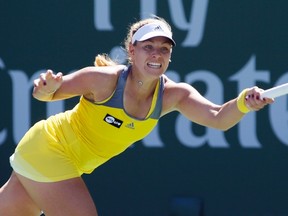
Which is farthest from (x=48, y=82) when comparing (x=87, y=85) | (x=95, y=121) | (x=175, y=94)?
(x=175, y=94)

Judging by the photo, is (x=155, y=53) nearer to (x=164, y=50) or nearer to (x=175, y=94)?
(x=164, y=50)

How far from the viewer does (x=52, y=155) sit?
452 centimetres

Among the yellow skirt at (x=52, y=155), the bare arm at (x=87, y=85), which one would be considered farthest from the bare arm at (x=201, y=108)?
the yellow skirt at (x=52, y=155)

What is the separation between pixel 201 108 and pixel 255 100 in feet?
1.63

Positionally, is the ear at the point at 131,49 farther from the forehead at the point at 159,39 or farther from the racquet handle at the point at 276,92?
the racquet handle at the point at 276,92

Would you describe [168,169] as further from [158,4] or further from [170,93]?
[170,93]

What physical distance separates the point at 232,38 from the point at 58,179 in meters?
2.12

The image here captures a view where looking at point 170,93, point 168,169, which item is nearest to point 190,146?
point 168,169

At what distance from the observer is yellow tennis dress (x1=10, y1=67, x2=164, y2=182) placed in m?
4.49

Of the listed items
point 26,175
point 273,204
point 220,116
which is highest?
point 220,116

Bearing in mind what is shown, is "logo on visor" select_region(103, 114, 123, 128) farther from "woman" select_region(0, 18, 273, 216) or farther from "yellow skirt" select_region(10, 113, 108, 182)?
"yellow skirt" select_region(10, 113, 108, 182)

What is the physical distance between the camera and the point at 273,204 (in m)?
6.14

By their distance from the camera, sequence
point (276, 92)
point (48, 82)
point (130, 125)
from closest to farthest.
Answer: point (276, 92)
point (48, 82)
point (130, 125)

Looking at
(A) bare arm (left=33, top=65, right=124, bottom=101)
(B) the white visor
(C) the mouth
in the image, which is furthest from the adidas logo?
(B) the white visor
